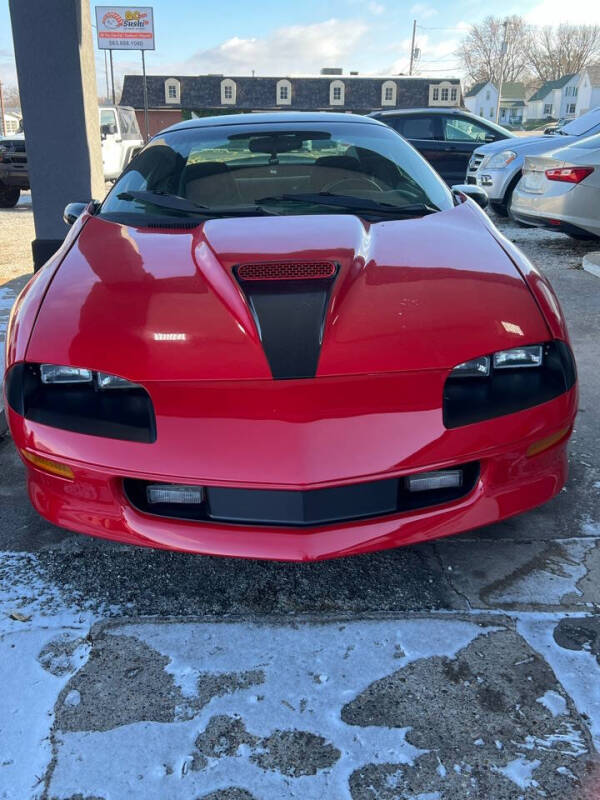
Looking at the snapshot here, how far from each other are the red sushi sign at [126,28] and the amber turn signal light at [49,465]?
161ft

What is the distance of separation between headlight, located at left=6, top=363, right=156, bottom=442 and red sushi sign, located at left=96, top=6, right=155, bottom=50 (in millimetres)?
49141

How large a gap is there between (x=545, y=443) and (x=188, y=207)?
169cm

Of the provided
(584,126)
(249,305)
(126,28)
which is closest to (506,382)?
(249,305)

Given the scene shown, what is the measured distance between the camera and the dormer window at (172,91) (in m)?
54.7

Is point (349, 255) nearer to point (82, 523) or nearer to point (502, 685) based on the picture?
point (82, 523)

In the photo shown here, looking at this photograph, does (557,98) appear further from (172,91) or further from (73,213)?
(73,213)

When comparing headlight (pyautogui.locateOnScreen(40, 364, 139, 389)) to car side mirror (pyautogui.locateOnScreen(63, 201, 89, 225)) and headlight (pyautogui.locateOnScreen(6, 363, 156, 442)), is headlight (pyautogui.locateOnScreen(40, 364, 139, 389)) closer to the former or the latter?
headlight (pyautogui.locateOnScreen(6, 363, 156, 442))

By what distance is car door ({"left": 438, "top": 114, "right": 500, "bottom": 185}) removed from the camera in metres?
11.4

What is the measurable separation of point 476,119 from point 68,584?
36.9ft

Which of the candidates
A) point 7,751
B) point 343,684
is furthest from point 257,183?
point 7,751

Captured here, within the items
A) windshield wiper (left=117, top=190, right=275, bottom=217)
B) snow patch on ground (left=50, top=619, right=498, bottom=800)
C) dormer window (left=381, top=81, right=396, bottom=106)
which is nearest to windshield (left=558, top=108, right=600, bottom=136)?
windshield wiper (left=117, top=190, right=275, bottom=217)

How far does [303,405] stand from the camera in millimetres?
1768

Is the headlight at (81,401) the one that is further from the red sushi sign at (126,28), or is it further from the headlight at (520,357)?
the red sushi sign at (126,28)

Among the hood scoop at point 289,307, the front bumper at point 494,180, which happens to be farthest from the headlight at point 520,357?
the front bumper at point 494,180
